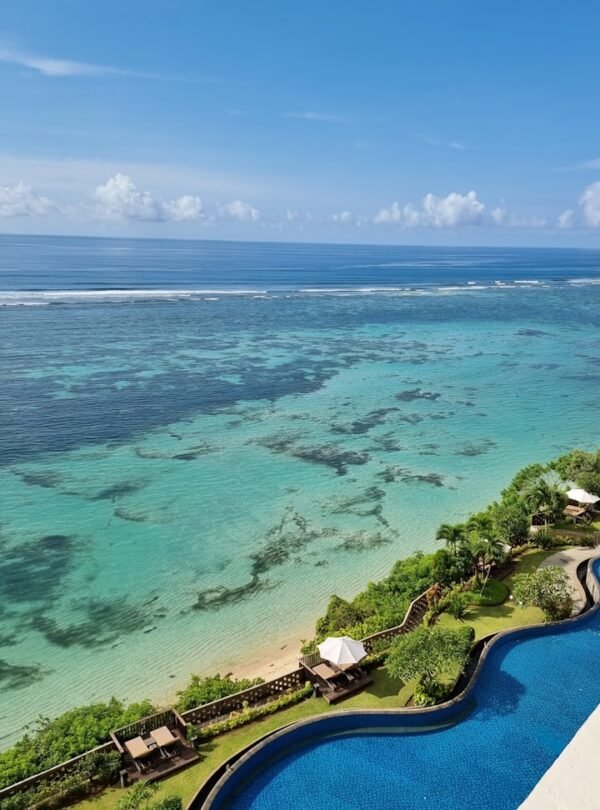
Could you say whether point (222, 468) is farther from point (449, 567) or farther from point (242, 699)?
point (242, 699)

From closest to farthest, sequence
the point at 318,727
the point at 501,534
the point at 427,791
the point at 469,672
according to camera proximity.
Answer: the point at 427,791 → the point at 318,727 → the point at 469,672 → the point at 501,534

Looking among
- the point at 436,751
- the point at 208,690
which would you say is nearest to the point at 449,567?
Answer: the point at 436,751

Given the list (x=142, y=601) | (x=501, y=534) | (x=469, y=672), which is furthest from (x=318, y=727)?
(x=501, y=534)

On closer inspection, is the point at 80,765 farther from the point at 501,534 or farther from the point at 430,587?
the point at 501,534

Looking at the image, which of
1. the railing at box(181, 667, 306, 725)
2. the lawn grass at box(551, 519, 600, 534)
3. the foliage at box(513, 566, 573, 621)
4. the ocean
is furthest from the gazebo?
the railing at box(181, 667, 306, 725)

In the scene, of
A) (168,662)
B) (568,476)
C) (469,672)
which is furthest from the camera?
(568,476)

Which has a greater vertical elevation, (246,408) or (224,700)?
(246,408)

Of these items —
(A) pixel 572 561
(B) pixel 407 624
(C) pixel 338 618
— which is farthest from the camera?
(A) pixel 572 561
